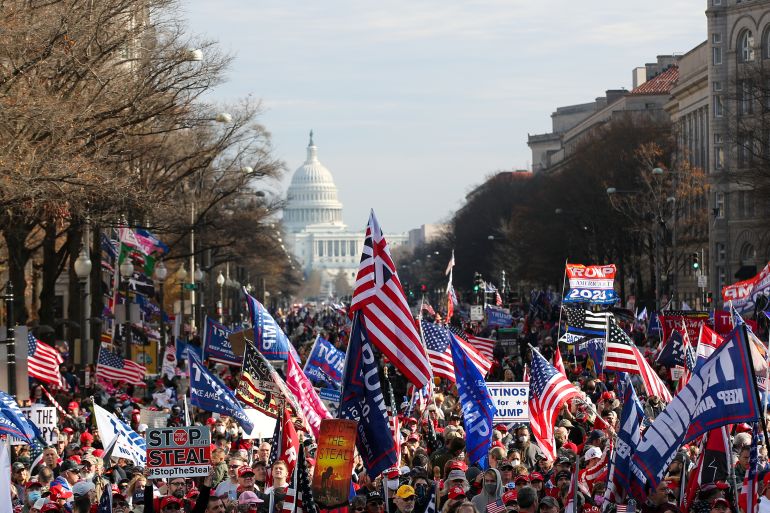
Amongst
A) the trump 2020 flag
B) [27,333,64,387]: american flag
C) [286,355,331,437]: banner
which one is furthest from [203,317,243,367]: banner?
[286,355,331,437]: banner

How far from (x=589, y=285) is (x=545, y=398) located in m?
19.3

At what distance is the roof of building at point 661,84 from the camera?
126 m

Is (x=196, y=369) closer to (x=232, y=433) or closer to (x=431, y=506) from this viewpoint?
(x=232, y=433)

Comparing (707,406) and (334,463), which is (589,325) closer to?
(334,463)

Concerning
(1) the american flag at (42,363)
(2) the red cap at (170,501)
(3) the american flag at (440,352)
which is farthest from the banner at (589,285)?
(2) the red cap at (170,501)

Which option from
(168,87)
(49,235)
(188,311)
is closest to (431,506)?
(168,87)

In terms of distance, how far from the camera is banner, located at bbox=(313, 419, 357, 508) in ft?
45.5

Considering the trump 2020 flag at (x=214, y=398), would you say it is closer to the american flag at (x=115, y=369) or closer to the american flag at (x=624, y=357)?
the american flag at (x=624, y=357)

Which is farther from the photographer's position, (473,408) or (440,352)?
(440,352)

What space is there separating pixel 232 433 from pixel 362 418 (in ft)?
27.5

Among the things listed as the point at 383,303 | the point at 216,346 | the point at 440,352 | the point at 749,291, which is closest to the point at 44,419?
the point at 440,352

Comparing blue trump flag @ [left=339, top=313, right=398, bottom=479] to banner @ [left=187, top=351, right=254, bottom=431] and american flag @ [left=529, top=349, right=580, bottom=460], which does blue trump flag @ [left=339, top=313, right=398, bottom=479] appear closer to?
american flag @ [left=529, top=349, right=580, bottom=460]

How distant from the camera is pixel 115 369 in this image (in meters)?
30.6

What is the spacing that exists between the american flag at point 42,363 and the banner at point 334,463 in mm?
14432
